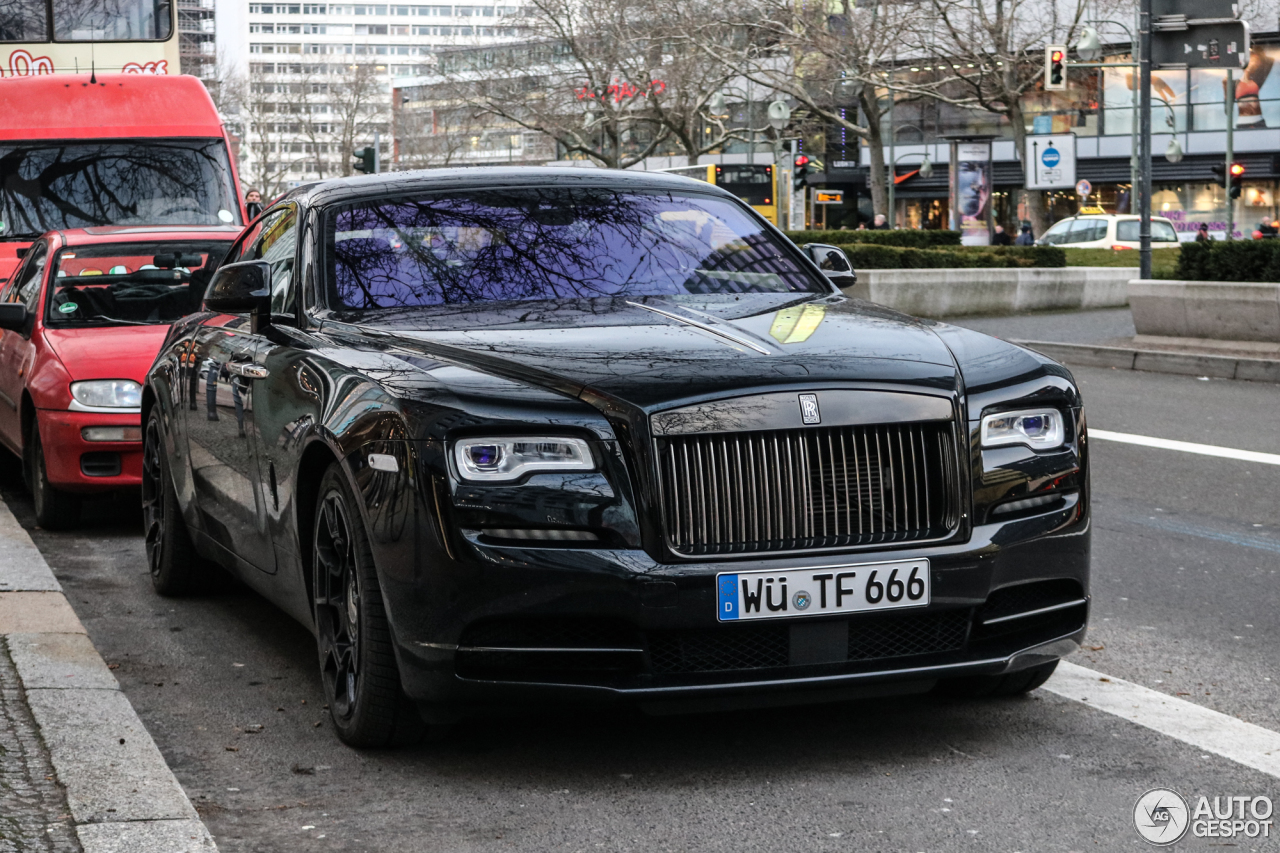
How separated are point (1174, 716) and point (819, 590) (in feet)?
4.36

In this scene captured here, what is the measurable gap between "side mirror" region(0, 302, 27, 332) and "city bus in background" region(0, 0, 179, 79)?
25.3 feet

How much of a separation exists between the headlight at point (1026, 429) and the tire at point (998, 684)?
754 millimetres

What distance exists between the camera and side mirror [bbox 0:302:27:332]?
909 centimetres

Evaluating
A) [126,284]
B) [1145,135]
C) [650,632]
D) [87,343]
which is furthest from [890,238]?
[650,632]

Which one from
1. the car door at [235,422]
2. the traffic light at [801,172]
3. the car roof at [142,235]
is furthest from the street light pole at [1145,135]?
the traffic light at [801,172]

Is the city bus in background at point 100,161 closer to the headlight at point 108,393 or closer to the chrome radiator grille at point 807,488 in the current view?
the headlight at point 108,393

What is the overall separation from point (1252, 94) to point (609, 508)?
60.4 m

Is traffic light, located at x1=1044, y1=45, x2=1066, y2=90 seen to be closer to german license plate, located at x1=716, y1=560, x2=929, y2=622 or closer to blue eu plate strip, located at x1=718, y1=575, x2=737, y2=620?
german license plate, located at x1=716, y1=560, x2=929, y2=622

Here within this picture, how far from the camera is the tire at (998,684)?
16.2 feet

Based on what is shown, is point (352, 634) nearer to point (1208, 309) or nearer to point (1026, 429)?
point (1026, 429)

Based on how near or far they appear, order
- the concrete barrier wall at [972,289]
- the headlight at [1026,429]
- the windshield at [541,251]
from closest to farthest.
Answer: the headlight at [1026,429] → the windshield at [541,251] → the concrete barrier wall at [972,289]

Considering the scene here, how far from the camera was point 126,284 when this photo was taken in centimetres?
955

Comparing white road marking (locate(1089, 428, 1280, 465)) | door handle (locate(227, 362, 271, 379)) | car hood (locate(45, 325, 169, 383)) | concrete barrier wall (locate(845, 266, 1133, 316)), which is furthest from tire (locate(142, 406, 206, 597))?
concrete barrier wall (locate(845, 266, 1133, 316))

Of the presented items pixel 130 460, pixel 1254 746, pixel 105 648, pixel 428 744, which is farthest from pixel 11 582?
pixel 1254 746
